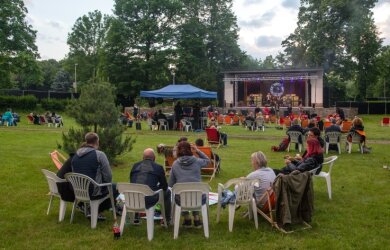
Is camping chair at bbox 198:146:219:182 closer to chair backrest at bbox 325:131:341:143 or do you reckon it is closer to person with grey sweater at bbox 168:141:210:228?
person with grey sweater at bbox 168:141:210:228

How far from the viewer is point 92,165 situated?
17.2 feet

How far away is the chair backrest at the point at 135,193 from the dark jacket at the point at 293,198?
1.52 m

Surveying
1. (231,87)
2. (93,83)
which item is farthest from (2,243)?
(231,87)

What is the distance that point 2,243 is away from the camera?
461 cm

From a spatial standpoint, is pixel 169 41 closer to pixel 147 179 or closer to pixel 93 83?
pixel 93 83

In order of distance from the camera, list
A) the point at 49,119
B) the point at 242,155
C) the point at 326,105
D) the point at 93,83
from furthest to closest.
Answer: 1. the point at 326,105
2. the point at 49,119
3. the point at 242,155
4. the point at 93,83

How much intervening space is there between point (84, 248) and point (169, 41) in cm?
3782

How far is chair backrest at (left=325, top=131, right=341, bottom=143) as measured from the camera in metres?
11.8

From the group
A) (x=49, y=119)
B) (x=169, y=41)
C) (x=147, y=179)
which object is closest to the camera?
(x=147, y=179)

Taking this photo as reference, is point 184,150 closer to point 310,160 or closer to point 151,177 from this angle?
point 151,177

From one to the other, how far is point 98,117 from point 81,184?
4.00m

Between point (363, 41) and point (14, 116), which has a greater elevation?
point (363, 41)

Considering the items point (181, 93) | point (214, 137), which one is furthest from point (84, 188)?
point (181, 93)

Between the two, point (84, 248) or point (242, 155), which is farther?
point (242, 155)
